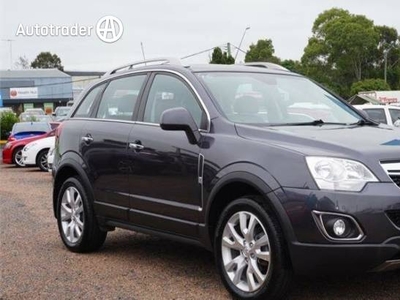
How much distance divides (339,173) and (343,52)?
63.9 meters

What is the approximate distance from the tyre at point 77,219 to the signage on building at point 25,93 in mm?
72810

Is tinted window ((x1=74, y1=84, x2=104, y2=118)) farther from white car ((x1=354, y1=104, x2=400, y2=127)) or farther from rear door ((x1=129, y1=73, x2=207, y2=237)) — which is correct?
white car ((x1=354, y1=104, x2=400, y2=127))

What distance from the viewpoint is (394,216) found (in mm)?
4191

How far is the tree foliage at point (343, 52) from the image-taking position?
6469cm

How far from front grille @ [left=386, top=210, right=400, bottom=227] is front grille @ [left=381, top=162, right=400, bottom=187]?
0.66 ft

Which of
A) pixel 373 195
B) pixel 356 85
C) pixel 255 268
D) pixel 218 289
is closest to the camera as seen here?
pixel 373 195

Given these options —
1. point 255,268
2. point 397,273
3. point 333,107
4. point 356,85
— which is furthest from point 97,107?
point 356,85

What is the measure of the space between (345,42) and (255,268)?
6302cm

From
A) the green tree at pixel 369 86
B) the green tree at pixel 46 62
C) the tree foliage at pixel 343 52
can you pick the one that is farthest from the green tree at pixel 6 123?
the green tree at pixel 46 62

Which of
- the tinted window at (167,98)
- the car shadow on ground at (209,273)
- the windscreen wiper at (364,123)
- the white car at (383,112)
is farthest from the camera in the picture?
the white car at (383,112)

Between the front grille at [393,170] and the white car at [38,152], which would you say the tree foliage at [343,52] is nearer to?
the white car at [38,152]

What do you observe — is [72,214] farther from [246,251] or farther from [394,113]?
[394,113]

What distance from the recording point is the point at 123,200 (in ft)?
19.4

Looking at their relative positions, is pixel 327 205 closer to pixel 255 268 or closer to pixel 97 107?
pixel 255 268
